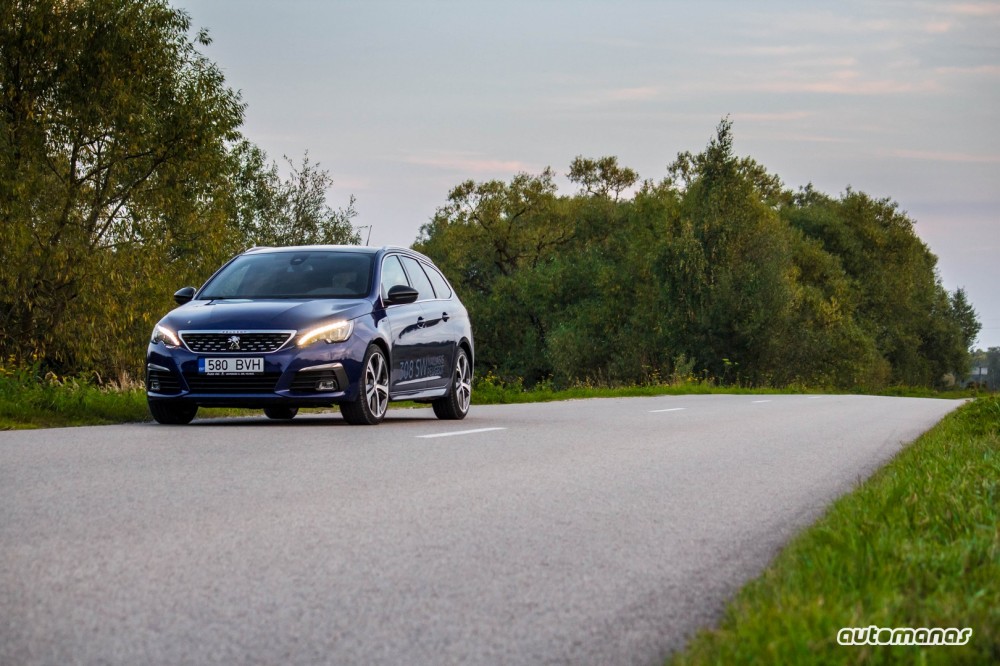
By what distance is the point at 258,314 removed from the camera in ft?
39.3

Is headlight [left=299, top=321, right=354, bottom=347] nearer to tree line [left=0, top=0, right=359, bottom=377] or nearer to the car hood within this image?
the car hood

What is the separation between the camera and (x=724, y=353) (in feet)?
184

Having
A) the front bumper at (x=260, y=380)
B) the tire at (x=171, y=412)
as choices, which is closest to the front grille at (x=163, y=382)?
the front bumper at (x=260, y=380)

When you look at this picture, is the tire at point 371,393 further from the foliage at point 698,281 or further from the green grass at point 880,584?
the foliage at point 698,281

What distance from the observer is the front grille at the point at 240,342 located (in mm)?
11773

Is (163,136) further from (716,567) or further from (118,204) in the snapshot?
(716,567)

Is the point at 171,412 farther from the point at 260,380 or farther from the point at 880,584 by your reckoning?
the point at 880,584

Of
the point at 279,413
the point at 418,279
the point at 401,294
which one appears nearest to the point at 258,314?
the point at 401,294

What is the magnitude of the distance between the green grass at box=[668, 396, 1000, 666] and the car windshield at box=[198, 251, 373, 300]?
721 cm

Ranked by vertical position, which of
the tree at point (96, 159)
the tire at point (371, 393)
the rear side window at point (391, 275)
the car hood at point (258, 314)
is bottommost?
the tire at point (371, 393)

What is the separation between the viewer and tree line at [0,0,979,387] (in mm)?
24938

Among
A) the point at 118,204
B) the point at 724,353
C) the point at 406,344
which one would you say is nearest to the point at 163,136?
the point at 118,204

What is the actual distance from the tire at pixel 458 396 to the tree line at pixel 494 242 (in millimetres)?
7961

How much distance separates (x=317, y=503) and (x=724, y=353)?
166 ft
